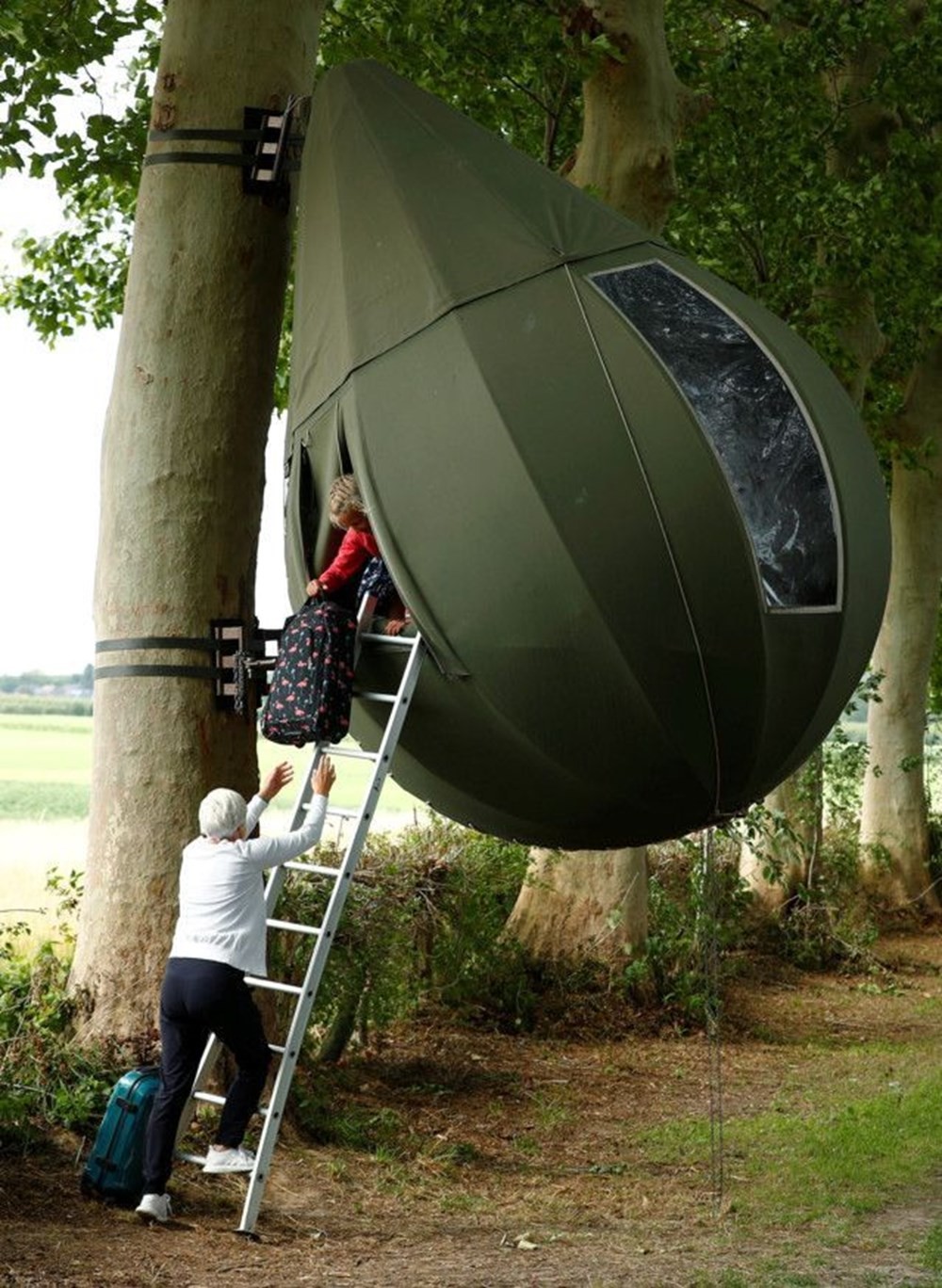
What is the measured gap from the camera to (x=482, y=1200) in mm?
9602

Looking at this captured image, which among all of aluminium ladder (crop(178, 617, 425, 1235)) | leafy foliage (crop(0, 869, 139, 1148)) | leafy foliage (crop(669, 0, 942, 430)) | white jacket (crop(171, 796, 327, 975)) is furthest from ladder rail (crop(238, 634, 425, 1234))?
leafy foliage (crop(669, 0, 942, 430))

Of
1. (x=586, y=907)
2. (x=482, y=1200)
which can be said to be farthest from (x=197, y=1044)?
(x=586, y=907)

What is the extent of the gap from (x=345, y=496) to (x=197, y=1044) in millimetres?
2702

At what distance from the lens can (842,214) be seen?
15023mm

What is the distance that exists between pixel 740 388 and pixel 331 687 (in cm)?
231

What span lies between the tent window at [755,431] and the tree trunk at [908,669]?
537 inches

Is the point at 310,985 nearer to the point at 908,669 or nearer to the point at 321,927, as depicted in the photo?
the point at 321,927

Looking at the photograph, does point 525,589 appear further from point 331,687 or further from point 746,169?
point 746,169

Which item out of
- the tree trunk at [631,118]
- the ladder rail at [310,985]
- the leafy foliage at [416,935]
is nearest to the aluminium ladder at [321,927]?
the ladder rail at [310,985]

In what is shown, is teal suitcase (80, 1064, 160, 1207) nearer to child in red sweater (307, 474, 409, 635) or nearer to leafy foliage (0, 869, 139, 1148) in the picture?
leafy foliage (0, 869, 139, 1148)

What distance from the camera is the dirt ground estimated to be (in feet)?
26.2

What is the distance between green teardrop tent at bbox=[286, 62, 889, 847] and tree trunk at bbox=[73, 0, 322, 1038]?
4.35 feet

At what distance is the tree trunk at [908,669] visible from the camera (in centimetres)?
2088

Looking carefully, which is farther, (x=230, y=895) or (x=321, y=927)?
(x=321, y=927)
